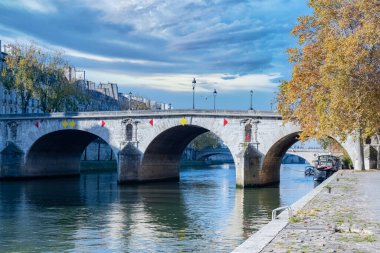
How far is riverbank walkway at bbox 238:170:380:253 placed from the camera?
1285cm

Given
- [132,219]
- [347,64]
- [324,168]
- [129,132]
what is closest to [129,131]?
[129,132]

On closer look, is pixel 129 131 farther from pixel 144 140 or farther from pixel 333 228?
pixel 333 228

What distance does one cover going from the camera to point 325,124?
31359mm

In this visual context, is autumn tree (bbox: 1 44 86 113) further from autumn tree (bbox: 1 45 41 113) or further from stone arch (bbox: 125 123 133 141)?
stone arch (bbox: 125 123 133 141)

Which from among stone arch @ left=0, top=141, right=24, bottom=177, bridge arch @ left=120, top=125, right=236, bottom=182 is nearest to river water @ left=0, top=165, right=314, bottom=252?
bridge arch @ left=120, top=125, right=236, bottom=182

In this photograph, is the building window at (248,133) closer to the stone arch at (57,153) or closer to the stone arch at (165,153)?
the stone arch at (165,153)

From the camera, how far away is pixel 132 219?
30.4 meters

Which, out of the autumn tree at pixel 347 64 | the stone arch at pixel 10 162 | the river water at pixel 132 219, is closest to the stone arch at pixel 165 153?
the river water at pixel 132 219

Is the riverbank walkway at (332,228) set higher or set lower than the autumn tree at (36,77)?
lower

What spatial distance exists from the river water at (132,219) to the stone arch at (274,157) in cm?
672

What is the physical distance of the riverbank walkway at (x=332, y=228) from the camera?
42.2ft

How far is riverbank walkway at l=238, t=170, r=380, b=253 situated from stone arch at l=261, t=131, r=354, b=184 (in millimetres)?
31256

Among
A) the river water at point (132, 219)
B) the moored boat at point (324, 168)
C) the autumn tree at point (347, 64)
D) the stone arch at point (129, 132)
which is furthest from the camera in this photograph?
the moored boat at point (324, 168)

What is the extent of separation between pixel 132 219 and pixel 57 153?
160 ft
